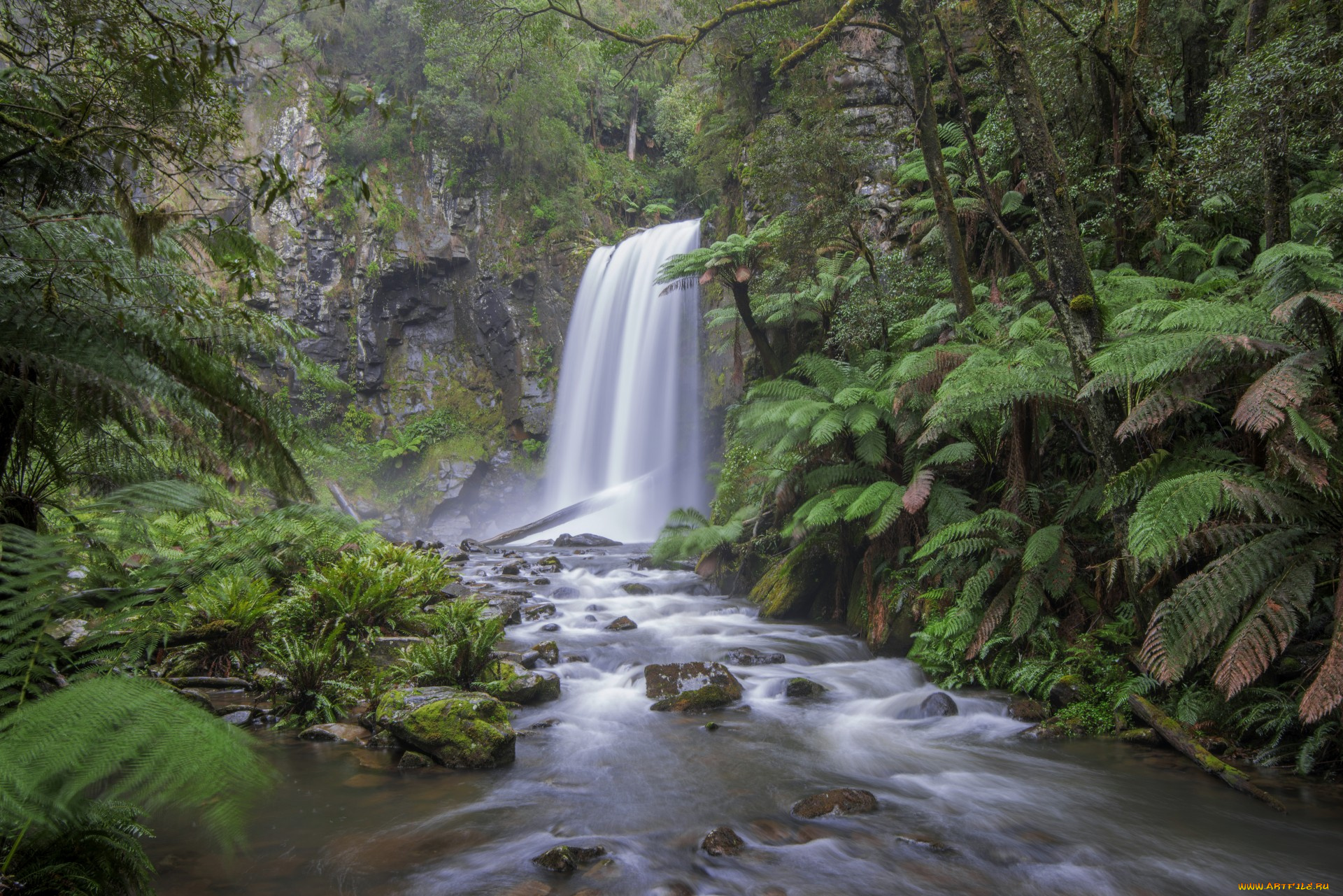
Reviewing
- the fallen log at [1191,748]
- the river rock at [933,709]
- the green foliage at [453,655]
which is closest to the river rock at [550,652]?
the green foliage at [453,655]

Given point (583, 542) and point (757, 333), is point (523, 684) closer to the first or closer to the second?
point (757, 333)

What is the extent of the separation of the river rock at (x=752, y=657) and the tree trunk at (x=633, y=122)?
24095 millimetres

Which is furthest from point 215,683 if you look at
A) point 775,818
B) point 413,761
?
point 775,818

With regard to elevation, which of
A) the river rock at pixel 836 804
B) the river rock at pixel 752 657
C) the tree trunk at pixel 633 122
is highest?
the tree trunk at pixel 633 122

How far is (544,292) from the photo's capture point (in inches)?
925

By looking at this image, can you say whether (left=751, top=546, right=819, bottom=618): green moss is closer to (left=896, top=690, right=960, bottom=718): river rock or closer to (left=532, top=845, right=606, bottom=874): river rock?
(left=896, top=690, right=960, bottom=718): river rock

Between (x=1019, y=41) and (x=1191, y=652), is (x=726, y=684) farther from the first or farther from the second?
(x=1019, y=41)

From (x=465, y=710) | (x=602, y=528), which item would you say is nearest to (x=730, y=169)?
(x=602, y=528)

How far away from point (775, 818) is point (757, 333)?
733cm

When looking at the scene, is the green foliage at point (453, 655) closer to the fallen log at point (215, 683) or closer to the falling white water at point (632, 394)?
the fallen log at point (215, 683)

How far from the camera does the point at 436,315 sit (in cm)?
2341

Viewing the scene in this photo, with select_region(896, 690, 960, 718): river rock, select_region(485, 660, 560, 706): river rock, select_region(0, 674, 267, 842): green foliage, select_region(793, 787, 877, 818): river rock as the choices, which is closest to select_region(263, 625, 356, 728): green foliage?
select_region(485, 660, 560, 706): river rock

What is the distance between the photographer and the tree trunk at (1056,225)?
176 inches

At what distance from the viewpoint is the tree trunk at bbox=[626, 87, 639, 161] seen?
2730cm
